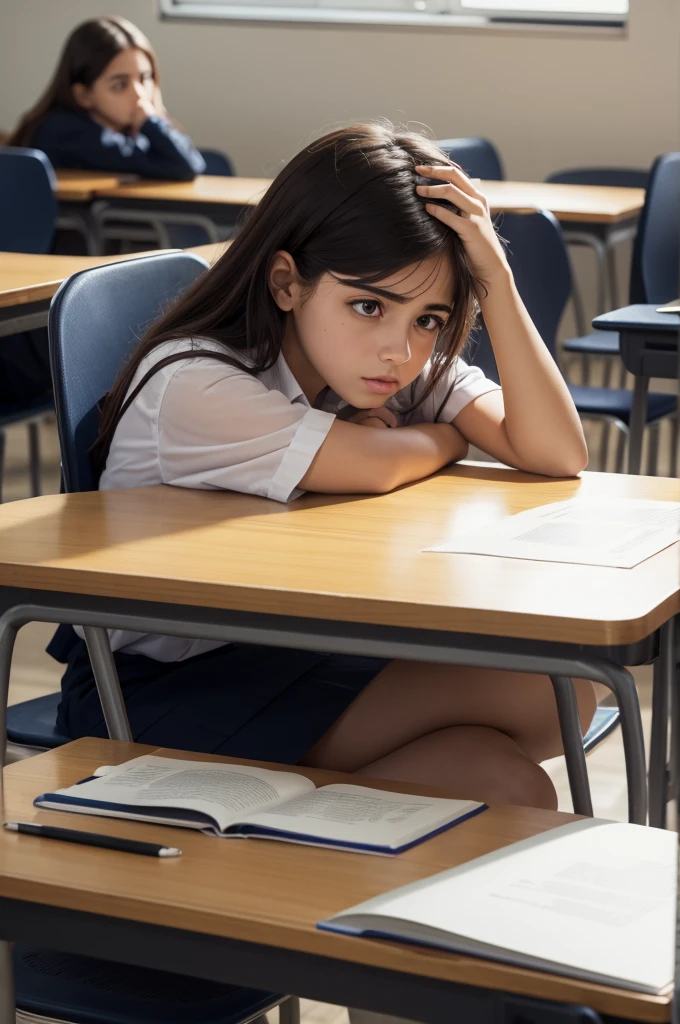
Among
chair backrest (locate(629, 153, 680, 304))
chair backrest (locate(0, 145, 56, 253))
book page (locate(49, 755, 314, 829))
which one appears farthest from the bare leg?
chair backrest (locate(0, 145, 56, 253))

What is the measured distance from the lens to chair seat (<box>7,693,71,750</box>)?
4.85 ft

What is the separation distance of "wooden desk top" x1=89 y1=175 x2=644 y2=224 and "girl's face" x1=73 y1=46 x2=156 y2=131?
0.39 meters

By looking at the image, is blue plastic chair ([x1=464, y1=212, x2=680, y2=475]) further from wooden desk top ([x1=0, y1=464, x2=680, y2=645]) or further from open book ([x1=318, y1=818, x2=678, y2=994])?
open book ([x1=318, y1=818, x2=678, y2=994])

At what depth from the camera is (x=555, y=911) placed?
88 cm

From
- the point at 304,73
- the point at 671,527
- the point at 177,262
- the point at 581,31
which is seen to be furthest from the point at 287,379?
the point at 304,73

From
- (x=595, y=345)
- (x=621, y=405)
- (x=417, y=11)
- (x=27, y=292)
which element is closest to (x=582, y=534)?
(x=27, y=292)

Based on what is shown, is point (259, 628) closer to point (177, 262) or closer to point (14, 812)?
point (14, 812)

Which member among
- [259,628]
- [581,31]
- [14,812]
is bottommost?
[14,812]

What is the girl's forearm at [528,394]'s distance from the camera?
1604mm

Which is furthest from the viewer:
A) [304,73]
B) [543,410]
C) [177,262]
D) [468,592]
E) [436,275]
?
[304,73]

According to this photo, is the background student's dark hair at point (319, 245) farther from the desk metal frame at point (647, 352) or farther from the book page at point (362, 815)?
the desk metal frame at point (647, 352)

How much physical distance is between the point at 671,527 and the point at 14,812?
24.1 inches

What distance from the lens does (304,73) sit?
6.45 meters

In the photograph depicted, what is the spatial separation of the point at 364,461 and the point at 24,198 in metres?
2.40
